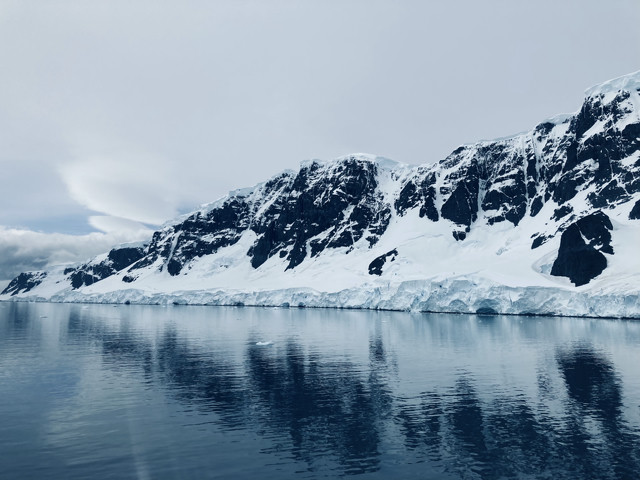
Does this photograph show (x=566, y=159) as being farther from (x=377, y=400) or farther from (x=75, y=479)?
(x=75, y=479)

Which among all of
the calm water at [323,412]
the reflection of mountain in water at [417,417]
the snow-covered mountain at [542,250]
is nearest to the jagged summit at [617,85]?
the snow-covered mountain at [542,250]

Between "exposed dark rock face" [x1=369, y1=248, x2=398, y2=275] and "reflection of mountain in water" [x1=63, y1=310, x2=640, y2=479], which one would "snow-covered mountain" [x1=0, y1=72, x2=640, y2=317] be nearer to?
"exposed dark rock face" [x1=369, y1=248, x2=398, y2=275]

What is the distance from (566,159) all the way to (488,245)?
43840 millimetres

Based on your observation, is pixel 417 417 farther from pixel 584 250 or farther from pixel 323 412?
pixel 584 250

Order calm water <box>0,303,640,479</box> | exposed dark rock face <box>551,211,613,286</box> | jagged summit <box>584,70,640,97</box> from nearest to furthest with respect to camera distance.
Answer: calm water <box>0,303,640,479</box>
exposed dark rock face <box>551,211,613,286</box>
jagged summit <box>584,70,640,97</box>

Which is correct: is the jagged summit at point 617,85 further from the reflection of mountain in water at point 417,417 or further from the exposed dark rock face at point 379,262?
the reflection of mountain in water at point 417,417

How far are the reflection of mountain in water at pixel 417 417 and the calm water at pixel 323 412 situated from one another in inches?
4.5

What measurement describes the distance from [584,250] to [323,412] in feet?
350

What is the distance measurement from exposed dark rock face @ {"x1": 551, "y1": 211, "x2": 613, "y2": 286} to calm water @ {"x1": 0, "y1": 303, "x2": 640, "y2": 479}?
59913mm

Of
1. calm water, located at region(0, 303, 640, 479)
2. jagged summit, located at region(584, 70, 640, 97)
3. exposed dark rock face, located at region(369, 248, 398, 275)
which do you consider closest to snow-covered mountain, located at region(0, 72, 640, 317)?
jagged summit, located at region(584, 70, 640, 97)

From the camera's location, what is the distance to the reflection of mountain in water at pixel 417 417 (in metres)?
22.5

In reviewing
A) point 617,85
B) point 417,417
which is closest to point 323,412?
point 417,417

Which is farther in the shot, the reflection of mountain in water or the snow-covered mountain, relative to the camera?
the snow-covered mountain

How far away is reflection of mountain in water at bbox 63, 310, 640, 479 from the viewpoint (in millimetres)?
22531
